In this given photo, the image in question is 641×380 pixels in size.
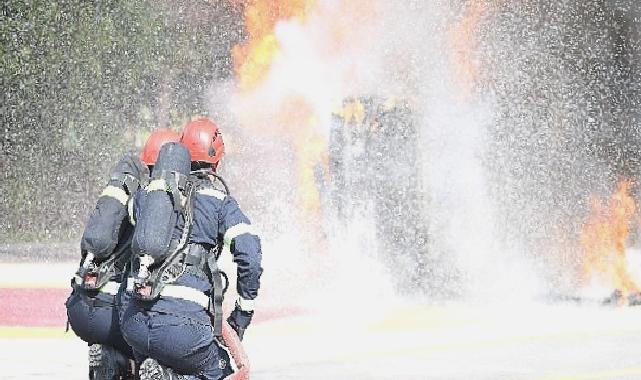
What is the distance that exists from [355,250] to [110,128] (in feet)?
59.0

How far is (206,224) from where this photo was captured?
7.09 meters

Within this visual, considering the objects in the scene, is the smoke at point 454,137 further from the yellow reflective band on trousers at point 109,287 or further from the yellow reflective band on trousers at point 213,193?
the yellow reflective band on trousers at point 213,193

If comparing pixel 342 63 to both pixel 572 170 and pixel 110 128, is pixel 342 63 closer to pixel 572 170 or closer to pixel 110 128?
pixel 572 170

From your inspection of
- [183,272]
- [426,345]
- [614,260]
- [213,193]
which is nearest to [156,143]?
[213,193]

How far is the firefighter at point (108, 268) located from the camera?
7.41 meters

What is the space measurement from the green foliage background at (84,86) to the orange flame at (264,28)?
35.7 ft

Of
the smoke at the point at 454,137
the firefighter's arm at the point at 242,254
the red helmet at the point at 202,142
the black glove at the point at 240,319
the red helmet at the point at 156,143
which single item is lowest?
the black glove at the point at 240,319

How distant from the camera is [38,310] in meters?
16.0

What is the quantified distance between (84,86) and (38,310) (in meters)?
17.7

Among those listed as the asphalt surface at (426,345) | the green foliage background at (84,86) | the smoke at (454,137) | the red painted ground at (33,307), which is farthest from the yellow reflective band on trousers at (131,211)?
the green foliage background at (84,86)

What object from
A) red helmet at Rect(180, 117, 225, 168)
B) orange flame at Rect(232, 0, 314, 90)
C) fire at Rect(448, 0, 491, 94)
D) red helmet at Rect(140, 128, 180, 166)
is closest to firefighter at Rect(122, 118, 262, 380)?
red helmet at Rect(180, 117, 225, 168)

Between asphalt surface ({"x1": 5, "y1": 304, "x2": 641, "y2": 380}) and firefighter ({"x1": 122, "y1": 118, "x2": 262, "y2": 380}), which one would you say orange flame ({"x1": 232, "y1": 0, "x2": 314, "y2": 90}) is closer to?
asphalt surface ({"x1": 5, "y1": 304, "x2": 641, "y2": 380})

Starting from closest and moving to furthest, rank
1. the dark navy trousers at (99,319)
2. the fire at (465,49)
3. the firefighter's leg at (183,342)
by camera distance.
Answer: the firefighter's leg at (183,342)
the dark navy trousers at (99,319)
the fire at (465,49)

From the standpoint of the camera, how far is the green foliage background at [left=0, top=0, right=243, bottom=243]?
31.6 m
